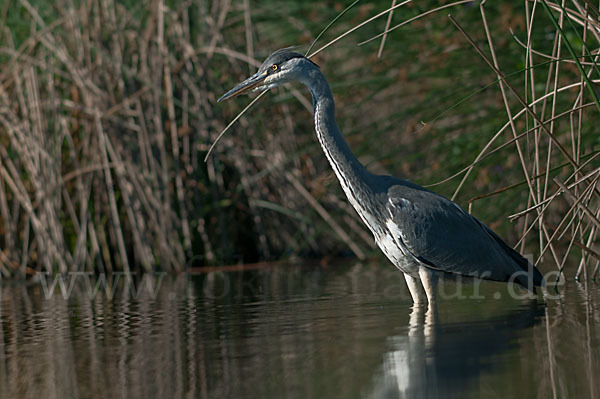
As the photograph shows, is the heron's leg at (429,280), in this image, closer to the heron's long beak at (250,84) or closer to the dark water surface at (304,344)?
the dark water surface at (304,344)

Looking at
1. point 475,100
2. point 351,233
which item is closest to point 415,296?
point 475,100

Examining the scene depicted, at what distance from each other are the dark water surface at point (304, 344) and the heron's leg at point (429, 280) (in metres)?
0.10

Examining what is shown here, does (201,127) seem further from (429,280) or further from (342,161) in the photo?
(429,280)

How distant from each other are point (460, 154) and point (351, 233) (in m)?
1.90

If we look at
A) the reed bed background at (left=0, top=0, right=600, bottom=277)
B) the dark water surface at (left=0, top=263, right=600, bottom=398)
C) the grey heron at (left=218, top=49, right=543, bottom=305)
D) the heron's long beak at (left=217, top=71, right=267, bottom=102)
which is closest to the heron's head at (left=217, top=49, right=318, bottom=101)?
the heron's long beak at (left=217, top=71, right=267, bottom=102)

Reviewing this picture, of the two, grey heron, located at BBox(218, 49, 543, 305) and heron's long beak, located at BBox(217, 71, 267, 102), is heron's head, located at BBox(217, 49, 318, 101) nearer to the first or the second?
heron's long beak, located at BBox(217, 71, 267, 102)

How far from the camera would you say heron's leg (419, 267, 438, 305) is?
193 inches

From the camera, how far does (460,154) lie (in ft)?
23.8

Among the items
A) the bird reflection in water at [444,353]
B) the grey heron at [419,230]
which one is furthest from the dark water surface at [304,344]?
the grey heron at [419,230]

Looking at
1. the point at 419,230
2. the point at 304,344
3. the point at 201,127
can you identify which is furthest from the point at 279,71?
the point at 201,127

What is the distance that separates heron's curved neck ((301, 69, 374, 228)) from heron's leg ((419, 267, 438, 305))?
1.20 feet

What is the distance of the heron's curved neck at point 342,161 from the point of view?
16.5 ft

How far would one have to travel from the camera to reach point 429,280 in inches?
196

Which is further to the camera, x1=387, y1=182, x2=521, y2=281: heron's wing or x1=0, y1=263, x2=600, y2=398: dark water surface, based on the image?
x1=387, y1=182, x2=521, y2=281: heron's wing
